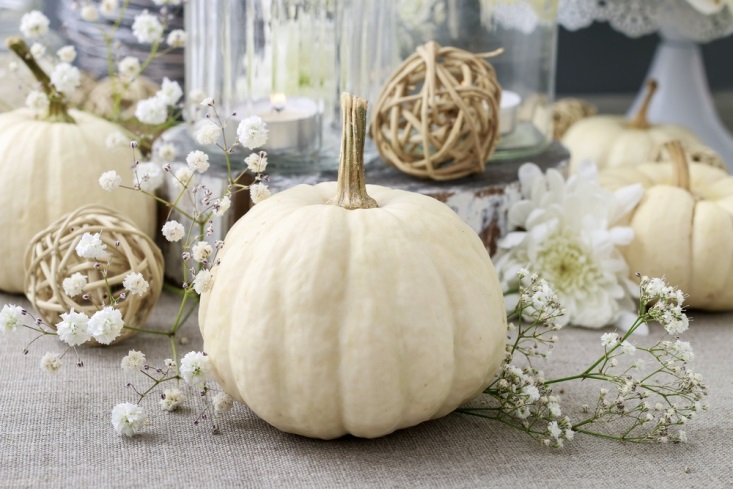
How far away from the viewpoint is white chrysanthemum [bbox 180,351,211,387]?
0.92 m

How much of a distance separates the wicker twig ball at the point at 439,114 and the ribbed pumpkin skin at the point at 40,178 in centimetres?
40

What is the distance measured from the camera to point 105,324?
3.02ft

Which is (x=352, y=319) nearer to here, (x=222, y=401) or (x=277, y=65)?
(x=222, y=401)

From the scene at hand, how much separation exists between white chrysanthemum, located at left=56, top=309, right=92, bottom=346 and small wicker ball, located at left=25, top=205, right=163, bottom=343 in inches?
4.9

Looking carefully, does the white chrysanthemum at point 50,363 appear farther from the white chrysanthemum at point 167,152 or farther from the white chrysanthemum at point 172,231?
the white chrysanthemum at point 167,152

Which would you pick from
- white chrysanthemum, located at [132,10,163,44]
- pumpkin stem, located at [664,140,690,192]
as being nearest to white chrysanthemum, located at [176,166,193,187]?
white chrysanthemum, located at [132,10,163,44]

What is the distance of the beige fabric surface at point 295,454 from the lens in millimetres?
852

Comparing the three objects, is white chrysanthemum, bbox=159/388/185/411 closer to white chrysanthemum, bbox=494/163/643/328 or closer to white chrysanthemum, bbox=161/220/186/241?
white chrysanthemum, bbox=161/220/186/241

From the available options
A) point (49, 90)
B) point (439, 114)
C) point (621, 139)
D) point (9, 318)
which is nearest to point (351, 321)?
point (9, 318)

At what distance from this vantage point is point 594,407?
1018 millimetres

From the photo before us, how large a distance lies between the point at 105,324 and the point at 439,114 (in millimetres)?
534

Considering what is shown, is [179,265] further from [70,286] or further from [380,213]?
[380,213]

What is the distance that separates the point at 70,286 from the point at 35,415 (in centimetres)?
14

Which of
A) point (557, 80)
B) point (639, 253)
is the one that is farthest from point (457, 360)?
point (557, 80)
